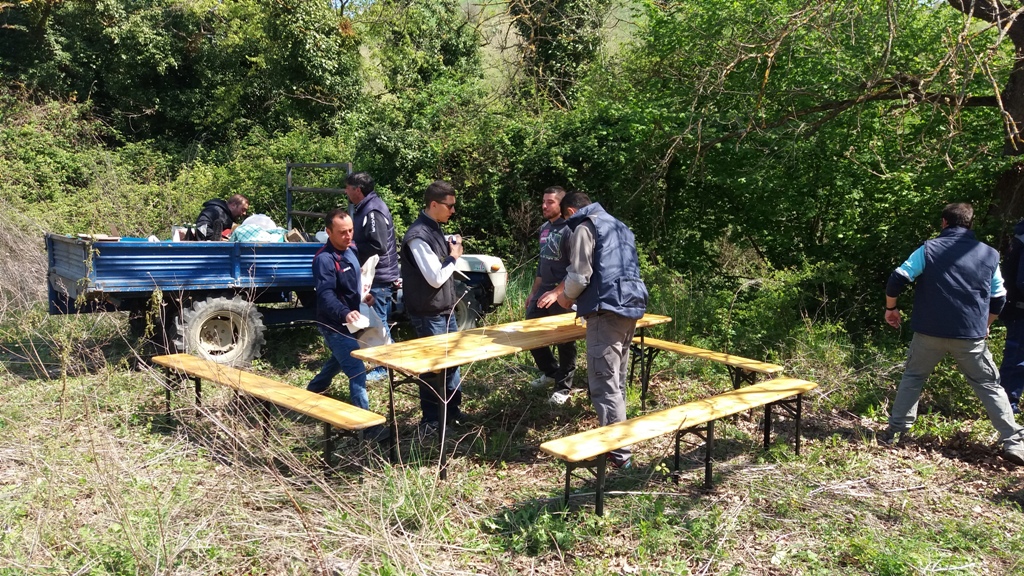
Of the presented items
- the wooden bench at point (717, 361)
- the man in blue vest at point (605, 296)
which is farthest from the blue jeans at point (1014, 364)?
the man in blue vest at point (605, 296)

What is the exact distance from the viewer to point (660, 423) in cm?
401

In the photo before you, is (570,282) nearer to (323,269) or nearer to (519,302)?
(323,269)

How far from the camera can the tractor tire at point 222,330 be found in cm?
629

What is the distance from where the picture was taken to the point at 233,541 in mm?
3213

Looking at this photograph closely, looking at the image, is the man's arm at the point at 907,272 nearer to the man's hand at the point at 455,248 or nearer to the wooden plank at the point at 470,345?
the wooden plank at the point at 470,345

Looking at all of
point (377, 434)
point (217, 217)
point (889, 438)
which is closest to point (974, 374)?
point (889, 438)

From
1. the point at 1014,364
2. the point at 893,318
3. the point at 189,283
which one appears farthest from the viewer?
the point at 189,283

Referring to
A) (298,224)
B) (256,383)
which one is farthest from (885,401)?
(298,224)

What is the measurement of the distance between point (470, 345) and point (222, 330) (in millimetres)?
3171

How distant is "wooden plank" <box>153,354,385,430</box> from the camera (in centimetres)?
397

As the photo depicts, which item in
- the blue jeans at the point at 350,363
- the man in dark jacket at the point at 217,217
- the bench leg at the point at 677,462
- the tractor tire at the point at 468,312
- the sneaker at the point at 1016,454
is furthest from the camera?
the tractor tire at the point at 468,312

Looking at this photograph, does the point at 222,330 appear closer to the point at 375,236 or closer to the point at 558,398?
the point at 375,236

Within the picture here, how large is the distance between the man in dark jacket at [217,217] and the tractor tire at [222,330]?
908 mm

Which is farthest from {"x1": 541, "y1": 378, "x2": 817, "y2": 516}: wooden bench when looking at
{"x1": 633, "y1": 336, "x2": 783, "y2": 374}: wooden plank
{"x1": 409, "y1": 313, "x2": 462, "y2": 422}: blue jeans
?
{"x1": 409, "y1": 313, "x2": 462, "y2": 422}: blue jeans
